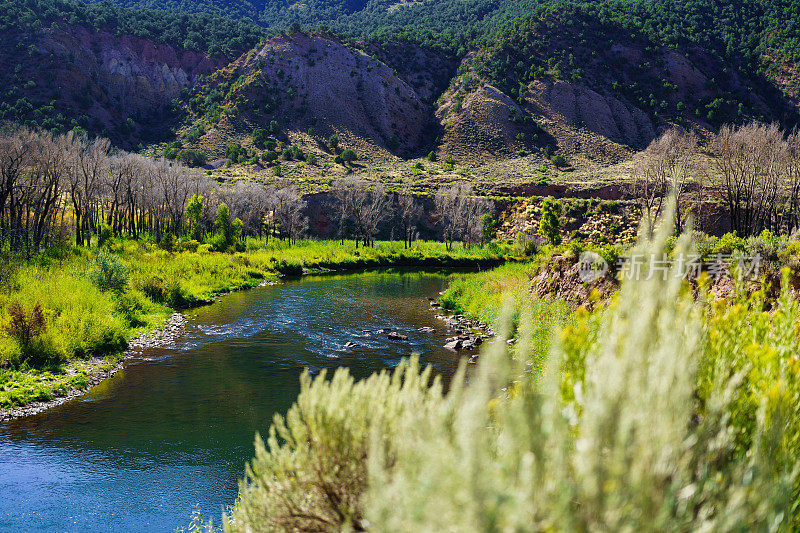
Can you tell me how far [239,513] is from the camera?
4.11 meters

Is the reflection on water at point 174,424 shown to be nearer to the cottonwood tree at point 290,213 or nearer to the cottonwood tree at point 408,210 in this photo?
the cottonwood tree at point 290,213

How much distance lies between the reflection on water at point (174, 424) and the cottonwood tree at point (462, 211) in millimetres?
38489

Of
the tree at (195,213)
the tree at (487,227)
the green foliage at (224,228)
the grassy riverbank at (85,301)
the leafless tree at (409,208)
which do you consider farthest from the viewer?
the leafless tree at (409,208)

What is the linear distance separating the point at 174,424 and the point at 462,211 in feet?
169

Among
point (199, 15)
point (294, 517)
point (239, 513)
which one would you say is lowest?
point (239, 513)

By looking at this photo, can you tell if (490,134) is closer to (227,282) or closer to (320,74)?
(320,74)

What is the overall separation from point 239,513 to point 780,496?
11.9 feet

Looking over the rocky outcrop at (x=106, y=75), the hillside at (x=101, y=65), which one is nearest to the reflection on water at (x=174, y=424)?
the hillside at (x=101, y=65)

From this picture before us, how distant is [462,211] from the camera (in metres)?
59.7

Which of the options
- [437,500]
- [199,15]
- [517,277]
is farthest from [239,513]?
[199,15]

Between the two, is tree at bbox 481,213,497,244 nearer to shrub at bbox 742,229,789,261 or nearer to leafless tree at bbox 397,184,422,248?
Answer: leafless tree at bbox 397,184,422,248

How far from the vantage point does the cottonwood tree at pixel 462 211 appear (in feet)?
191

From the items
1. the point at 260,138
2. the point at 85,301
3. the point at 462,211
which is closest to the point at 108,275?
the point at 85,301

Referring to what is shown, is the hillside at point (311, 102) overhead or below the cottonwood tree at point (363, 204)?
overhead
